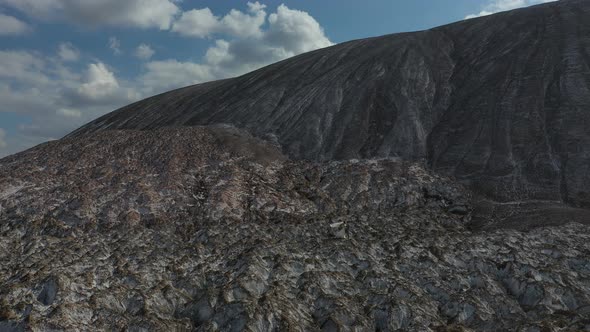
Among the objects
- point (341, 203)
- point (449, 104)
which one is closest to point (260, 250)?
point (341, 203)

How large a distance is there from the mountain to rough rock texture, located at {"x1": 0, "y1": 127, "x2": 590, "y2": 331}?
4.0 inches

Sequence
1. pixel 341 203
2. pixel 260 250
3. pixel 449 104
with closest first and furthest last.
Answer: pixel 260 250 → pixel 341 203 → pixel 449 104

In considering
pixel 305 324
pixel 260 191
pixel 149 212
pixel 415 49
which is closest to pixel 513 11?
pixel 415 49

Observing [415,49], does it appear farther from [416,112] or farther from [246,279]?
[246,279]

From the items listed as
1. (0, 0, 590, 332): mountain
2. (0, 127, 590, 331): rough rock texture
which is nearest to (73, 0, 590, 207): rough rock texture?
(0, 0, 590, 332): mountain

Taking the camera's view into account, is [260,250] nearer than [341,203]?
Yes

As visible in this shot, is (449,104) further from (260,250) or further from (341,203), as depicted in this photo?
(260,250)

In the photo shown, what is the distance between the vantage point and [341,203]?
99.0ft

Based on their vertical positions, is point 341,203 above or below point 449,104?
below

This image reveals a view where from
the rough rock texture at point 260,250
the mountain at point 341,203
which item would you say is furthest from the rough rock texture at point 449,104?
the rough rock texture at point 260,250

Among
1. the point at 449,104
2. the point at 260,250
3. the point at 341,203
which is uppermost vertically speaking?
the point at 449,104

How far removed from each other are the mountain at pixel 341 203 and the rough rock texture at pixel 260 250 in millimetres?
101

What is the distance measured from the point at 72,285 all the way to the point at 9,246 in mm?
7329

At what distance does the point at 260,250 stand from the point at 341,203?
9623mm
